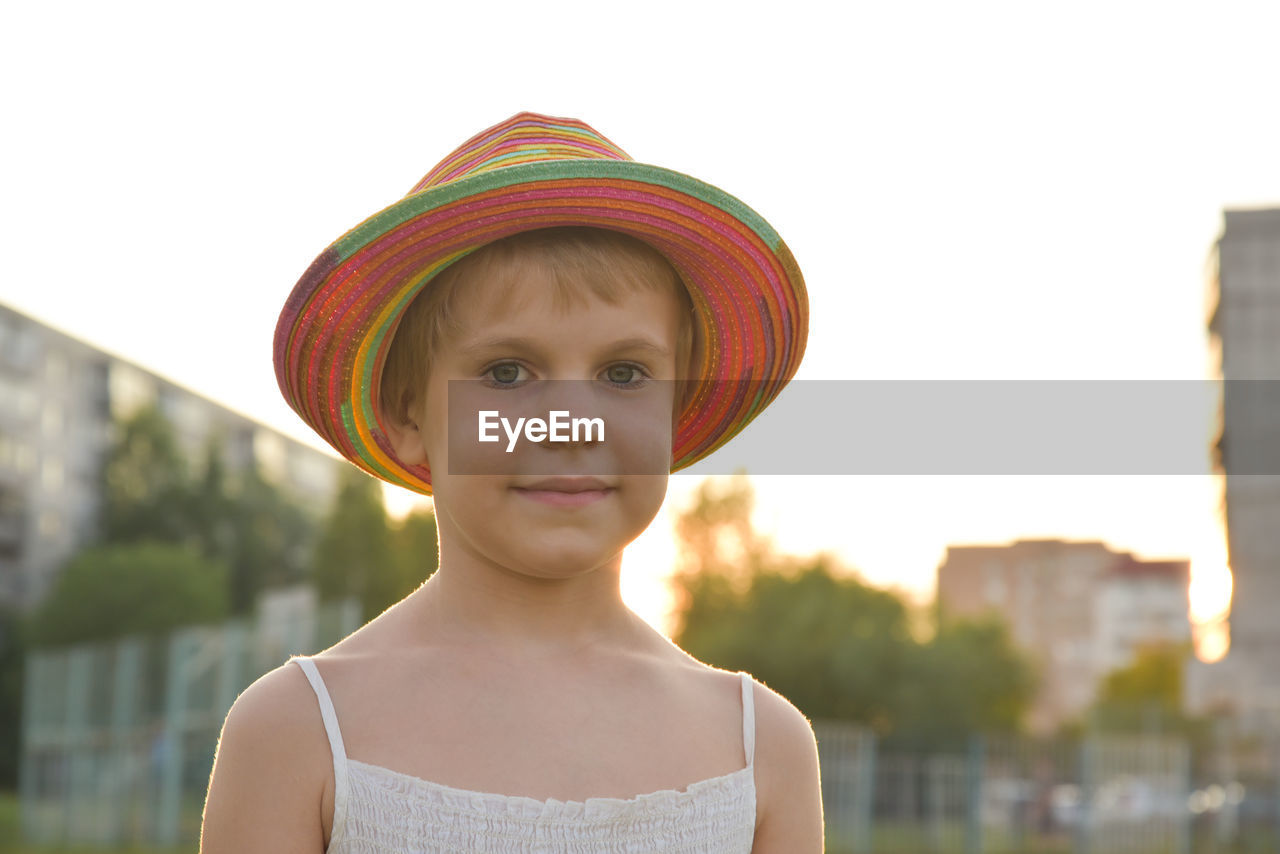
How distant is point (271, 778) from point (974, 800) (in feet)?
62.3

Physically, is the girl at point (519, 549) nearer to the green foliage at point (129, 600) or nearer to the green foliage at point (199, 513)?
the green foliage at point (129, 600)

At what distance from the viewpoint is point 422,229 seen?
1854 millimetres

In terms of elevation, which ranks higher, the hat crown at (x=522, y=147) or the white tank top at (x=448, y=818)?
the hat crown at (x=522, y=147)

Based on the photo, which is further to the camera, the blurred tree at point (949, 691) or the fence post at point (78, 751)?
the blurred tree at point (949, 691)

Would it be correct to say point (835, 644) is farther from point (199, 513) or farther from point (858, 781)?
point (199, 513)

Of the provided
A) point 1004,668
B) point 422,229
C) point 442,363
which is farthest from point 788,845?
point 1004,668

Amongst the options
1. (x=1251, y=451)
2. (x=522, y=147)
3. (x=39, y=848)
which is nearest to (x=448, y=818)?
(x=522, y=147)

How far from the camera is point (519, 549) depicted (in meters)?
1.87

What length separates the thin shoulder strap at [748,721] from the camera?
203cm

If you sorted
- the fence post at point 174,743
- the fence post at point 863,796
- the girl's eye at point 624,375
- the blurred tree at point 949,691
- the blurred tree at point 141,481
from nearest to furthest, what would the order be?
the girl's eye at point 624,375, the fence post at point 174,743, the fence post at point 863,796, the blurred tree at point 949,691, the blurred tree at point 141,481

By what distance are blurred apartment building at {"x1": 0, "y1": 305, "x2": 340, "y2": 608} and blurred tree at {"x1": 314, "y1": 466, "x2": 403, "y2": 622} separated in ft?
23.9

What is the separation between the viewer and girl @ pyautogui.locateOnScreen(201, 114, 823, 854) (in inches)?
71.7

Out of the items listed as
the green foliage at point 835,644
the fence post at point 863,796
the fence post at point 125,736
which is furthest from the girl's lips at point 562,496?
the green foliage at point 835,644

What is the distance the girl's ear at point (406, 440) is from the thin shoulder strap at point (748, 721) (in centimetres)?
57
